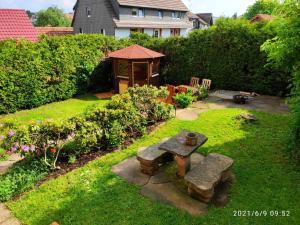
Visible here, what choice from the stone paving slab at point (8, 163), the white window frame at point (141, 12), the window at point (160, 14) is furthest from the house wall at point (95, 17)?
the stone paving slab at point (8, 163)

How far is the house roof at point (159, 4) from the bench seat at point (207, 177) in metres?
25.9

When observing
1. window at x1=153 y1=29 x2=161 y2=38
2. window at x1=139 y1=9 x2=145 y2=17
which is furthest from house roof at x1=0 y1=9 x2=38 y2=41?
window at x1=153 y1=29 x2=161 y2=38

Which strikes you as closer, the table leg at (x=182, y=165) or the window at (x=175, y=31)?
the table leg at (x=182, y=165)

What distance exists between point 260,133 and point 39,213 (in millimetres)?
6807

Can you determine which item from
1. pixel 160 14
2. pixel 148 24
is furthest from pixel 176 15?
pixel 148 24

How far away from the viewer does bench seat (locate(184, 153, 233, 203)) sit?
4695mm

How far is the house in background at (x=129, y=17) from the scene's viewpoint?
92.2 feet

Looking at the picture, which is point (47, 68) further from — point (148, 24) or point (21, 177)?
point (148, 24)

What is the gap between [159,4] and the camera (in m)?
32.5

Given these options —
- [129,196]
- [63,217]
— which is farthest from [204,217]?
[63,217]

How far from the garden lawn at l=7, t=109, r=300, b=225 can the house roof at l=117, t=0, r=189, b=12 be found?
24997 millimetres

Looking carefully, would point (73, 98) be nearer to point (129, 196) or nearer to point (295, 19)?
point (129, 196)

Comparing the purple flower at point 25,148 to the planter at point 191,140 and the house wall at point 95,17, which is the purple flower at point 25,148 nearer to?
the planter at point 191,140

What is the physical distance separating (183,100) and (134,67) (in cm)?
458
